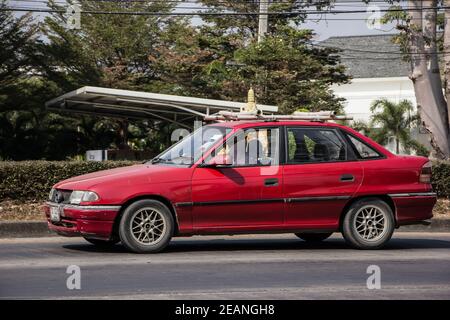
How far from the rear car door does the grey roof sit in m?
48.6

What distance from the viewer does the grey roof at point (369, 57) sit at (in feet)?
194

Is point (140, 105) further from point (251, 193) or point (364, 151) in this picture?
point (251, 193)

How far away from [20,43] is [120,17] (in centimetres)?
1223

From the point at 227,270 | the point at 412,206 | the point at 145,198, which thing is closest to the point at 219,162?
the point at 145,198

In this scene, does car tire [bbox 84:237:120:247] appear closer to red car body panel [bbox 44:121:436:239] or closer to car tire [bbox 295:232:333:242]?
red car body panel [bbox 44:121:436:239]

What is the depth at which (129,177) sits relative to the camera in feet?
34.5

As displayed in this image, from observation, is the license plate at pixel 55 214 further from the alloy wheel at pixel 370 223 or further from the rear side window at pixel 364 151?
the rear side window at pixel 364 151

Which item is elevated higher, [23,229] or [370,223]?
[370,223]

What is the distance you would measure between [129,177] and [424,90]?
1407 centimetres

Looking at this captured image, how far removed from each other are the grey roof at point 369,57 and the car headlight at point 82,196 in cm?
5002

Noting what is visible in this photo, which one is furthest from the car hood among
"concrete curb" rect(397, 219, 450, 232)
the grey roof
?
the grey roof

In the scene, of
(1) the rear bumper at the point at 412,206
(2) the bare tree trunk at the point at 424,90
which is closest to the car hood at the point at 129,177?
(1) the rear bumper at the point at 412,206

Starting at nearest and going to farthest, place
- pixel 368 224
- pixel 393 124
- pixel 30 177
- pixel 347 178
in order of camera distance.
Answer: pixel 347 178, pixel 368 224, pixel 30 177, pixel 393 124

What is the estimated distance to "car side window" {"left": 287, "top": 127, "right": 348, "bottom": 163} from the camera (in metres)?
11.3
